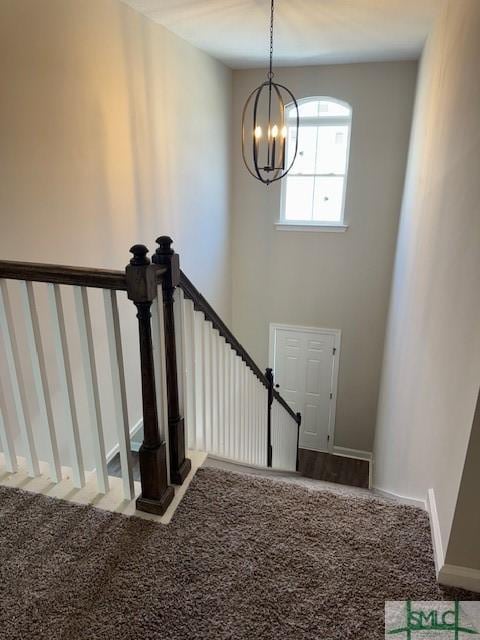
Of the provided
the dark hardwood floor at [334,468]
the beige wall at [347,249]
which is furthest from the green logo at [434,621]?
the dark hardwood floor at [334,468]

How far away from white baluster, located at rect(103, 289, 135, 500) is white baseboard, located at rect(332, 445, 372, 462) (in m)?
5.05

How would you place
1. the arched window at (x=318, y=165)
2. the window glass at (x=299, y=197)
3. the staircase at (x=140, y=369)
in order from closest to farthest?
the staircase at (x=140, y=369)
the arched window at (x=318, y=165)
the window glass at (x=299, y=197)

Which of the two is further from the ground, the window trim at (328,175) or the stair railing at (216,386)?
the window trim at (328,175)

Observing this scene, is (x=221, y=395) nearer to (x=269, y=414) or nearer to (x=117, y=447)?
(x=269, y=414)

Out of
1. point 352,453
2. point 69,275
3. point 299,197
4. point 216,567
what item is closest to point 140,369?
point 69,275

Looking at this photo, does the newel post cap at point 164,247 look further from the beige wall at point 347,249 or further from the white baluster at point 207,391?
the beige wall at point 347,249

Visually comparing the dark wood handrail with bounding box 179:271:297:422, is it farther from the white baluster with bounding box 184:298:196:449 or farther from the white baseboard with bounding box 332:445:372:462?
the white baseboard with bounding box 332:445:372:462

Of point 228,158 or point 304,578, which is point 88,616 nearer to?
point 304,578

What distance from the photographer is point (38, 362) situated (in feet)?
5.56

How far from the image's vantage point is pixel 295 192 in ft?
18.7

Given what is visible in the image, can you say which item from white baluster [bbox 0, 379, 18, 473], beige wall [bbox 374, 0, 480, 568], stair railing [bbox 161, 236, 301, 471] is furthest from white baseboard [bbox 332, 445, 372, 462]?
white baluster [bbox 0, 379, 18, 473]

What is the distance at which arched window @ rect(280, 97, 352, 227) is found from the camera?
5305 mm

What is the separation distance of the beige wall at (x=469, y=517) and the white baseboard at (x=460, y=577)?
2 centimetres

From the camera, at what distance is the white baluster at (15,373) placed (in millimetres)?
1669
